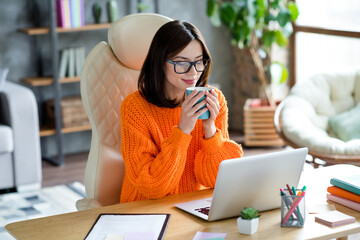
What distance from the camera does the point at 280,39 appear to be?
462 cm

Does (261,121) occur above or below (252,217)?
below

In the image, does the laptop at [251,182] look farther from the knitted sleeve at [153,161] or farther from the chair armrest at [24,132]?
the chair armrest at [24,132]

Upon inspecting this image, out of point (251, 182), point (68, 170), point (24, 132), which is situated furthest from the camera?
point (68, 170)

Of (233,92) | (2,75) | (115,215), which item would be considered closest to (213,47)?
(233,92)

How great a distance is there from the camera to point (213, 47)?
17.7 feet

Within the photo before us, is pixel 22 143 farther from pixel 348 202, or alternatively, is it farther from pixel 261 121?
pixel 348 202

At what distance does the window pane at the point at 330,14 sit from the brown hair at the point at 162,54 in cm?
266

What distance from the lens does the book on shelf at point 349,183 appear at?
174cm

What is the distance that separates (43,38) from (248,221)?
11.3 feet

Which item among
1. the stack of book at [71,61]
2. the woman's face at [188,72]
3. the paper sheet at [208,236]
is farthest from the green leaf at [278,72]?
the paper sheet at [208,236]

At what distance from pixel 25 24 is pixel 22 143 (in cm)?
111

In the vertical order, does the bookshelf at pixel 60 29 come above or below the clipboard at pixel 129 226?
above

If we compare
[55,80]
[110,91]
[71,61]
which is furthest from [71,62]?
[110,91]

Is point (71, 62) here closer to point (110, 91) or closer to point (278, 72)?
point (278, 72)
